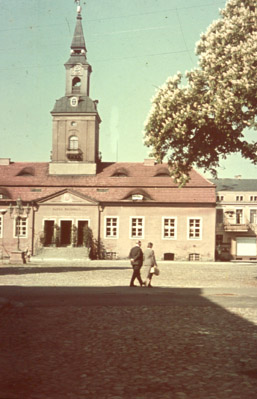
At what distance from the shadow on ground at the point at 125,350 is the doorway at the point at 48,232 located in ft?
113

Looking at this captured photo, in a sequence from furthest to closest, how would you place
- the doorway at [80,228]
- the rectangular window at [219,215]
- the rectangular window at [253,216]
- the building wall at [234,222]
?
1. the rectangular window at [219,215]
2. the rectangular window at [253,216]
3. the building wall at [234,222]
4. the doorway at [80,228]

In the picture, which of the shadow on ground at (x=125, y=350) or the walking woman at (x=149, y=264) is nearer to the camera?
the shadow on ground at (x=125, y=350)

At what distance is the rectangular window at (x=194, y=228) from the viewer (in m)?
48.2

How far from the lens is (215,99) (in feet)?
61.6

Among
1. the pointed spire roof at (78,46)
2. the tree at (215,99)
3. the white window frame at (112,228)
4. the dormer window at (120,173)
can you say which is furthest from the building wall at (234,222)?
the tree at (215,99)

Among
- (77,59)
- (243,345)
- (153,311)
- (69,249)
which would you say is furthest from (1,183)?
(243,345)

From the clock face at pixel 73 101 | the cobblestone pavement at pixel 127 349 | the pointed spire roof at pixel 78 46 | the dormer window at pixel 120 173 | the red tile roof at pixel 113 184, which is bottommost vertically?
the cobblestone pavement at pixel 127 349

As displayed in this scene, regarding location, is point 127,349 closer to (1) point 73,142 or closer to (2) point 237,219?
(1) point 73,142

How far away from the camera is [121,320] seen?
1120 centimetres

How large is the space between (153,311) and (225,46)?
423 inches

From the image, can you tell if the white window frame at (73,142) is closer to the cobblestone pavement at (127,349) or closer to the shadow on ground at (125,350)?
the cobblestone pavement at (127,349)

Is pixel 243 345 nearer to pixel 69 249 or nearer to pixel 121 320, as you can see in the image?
pixel 121 320

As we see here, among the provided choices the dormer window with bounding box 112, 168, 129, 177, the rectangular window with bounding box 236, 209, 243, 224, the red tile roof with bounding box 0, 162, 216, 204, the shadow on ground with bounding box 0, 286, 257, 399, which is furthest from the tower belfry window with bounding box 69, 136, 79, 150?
the shadow on ground with bounding box 0, 286, 257, 399

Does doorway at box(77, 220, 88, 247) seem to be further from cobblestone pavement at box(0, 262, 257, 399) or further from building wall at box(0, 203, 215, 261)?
cobblestone pavement at box(0, 262, 257, 399)
